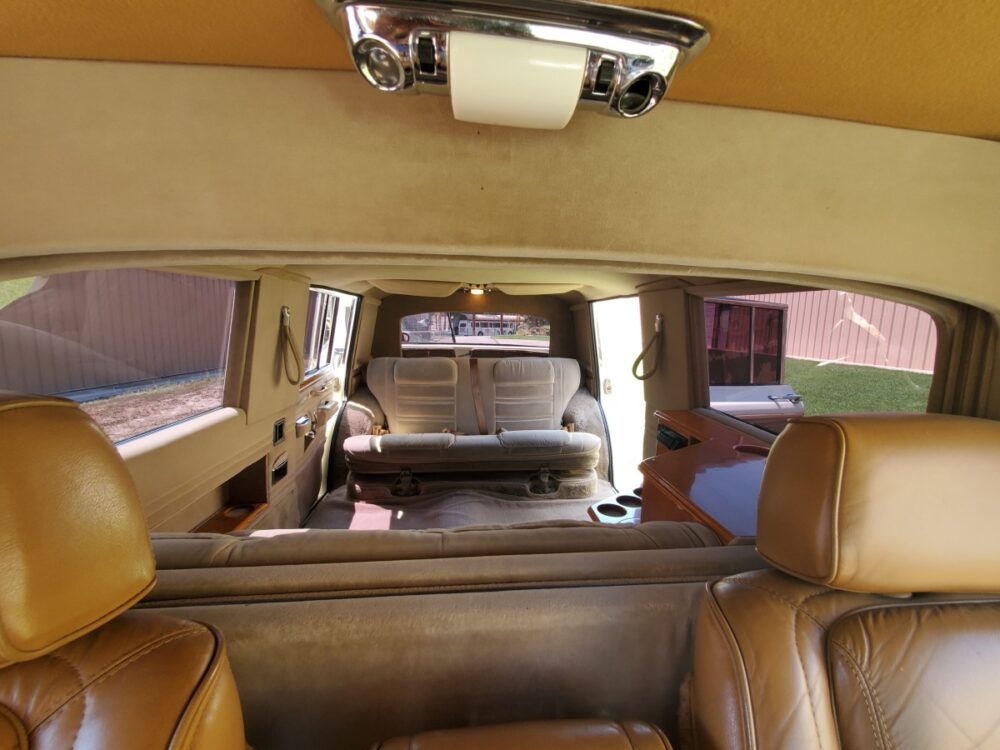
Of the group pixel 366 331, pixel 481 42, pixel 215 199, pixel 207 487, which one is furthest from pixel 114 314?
pixel 366 331

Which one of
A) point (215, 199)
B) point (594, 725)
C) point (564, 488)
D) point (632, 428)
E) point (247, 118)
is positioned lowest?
point (564, 488)

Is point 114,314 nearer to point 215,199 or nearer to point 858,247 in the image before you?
point 215,199

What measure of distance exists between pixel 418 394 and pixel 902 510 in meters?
3.59

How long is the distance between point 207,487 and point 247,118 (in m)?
1.59

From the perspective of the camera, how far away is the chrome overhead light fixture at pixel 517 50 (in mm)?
588

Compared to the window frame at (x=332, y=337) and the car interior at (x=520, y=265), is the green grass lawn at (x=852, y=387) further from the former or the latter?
the window frame at (x=332, y=337)

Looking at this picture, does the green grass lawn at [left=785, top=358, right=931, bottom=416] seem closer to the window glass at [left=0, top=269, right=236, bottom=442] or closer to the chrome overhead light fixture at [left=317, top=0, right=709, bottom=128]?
the chrome overhead light fixture at [left=317, top=0, right=709, bottom=128]

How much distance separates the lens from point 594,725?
0.66 meters

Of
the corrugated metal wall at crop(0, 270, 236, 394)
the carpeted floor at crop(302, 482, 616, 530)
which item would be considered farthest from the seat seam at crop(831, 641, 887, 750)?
the carpeted floor at crop(302, 482, 616, 530)

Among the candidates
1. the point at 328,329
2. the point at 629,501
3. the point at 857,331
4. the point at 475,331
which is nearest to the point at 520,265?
the point at 629,501

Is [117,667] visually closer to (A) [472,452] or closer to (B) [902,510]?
(B) [902,510]

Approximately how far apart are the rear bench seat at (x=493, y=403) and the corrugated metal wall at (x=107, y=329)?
1.99 m

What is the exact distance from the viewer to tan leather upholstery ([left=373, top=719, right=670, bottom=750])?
2.06ft

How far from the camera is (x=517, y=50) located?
625 millimetres
